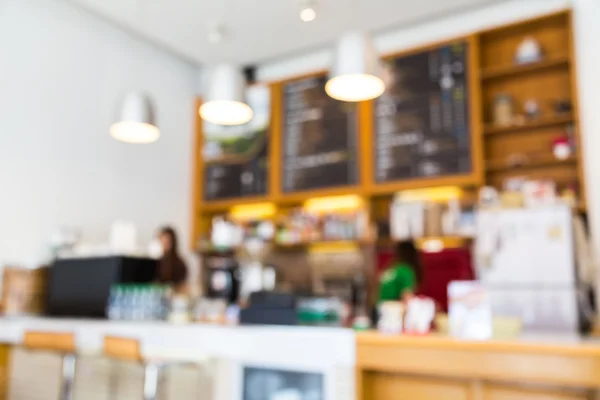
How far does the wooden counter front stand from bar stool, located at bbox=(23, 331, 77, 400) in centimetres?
165

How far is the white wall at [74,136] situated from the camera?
4293 mm

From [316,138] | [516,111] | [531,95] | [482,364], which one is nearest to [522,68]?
[531,95]

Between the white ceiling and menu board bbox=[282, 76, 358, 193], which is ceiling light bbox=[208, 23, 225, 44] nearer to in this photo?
the white ceiling

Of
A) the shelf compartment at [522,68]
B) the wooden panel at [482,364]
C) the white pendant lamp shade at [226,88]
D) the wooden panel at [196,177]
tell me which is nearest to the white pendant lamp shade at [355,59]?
the white pendant lamp shade at [226,88]

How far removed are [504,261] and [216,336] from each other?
213 centimetres

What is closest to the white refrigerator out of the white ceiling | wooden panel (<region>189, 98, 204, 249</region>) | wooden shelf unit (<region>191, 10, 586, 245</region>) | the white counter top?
wooden shelf unit (<region>191, 10, 586, 245</region>)

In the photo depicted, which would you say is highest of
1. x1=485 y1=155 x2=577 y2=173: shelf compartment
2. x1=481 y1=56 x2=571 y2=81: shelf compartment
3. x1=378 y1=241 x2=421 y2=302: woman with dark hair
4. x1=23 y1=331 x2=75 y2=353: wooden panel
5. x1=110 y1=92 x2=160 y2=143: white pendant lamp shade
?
x1=481 y1=56 x2=571 y2=81: shelf compartment

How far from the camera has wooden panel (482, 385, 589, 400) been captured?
1.97 meters

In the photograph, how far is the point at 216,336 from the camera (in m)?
2.69

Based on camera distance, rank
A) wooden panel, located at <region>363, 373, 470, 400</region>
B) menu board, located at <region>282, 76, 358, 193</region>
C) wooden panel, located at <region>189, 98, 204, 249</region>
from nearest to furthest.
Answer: wooden panel, located at <region>363, 373, 470, 400</region>
menu board, located at <region>282, 76, 358, 193</region>
wooden panel, located at <region>189, 98, 204, 249</region>

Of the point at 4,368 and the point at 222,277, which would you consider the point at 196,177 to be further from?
the point at 4,368

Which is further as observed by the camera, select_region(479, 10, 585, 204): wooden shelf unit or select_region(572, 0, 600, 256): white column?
select_region(479, 10, 585, 204): wooden shelf unit

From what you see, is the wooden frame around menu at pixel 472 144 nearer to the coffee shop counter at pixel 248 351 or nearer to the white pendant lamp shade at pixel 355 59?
the white pendant lamp shade at pixel 355 59

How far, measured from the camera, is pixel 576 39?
171 inches
